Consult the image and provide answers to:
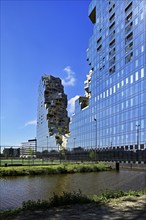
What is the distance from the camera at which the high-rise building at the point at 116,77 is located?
7612 centimetres

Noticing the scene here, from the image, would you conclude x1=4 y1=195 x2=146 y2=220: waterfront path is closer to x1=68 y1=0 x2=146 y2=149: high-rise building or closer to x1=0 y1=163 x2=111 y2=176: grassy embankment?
x1=0 y1=163 x2=111 y2=176: grassy embankment

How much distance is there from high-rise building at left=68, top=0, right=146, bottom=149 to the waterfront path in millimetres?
61601

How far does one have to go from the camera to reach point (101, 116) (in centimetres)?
10019

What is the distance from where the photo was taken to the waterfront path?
937 centimetres

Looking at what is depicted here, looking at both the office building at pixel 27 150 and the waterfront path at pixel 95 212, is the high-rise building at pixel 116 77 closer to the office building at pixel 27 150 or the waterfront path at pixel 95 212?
the office building at pixel 27 150

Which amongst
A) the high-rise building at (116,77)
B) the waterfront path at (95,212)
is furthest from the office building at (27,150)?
the waterfront path at (95,212)

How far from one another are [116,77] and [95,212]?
80576 millimetres

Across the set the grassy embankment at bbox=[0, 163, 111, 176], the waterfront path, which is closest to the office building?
the grassy embankment at bbox=[0, 163, 111, 176]

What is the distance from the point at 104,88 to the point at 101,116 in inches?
316

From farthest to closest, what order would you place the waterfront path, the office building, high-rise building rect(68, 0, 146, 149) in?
high-rise building rect(68, 0, 146, 149), the office building, the waterfront path

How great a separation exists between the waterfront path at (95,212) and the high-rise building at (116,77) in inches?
2425

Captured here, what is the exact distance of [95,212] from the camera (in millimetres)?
10102

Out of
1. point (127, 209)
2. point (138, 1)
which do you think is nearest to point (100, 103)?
point (138, 1)

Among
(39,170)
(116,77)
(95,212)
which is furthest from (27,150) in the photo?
(95,212)
